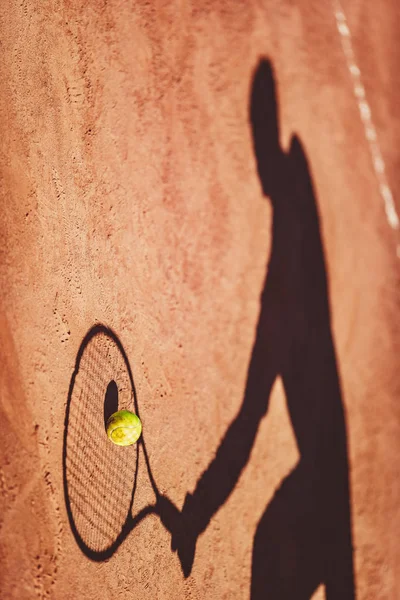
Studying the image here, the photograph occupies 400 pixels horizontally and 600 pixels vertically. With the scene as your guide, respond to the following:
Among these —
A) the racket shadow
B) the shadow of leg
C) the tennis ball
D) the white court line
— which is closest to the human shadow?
the shadow of leg

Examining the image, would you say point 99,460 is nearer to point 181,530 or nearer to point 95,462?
point 95,462

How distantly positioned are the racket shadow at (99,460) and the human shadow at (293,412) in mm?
462

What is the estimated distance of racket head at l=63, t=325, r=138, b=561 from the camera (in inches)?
130

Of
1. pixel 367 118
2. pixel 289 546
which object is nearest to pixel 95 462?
pixel 289 546

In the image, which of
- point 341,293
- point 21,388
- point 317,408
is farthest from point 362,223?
point 21,388

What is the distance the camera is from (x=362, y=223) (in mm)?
5441

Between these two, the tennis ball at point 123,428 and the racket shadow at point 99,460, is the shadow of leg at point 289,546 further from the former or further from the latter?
the tennis ball at point 123,428

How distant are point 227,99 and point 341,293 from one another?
2.44 meters

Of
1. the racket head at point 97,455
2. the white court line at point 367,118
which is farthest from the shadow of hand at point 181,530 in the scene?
the white court line at point 367,118

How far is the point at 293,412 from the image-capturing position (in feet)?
14.6

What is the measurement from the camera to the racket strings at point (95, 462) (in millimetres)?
3316

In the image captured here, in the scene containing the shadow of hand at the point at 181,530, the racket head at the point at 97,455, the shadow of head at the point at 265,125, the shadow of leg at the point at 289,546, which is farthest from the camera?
the shadow of head at the point at 265,125

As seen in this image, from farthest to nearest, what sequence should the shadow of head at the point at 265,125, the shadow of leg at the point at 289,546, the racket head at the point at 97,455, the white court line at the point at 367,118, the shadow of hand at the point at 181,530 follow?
the white court line at the point at 367,118 < the shadow of head at the point at 265,125 < the shadow of leg at the point at 289,546 < the shadow of hand at the point at 181,530 < the racket head at the point at 97,455

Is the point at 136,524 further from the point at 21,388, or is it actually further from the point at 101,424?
the point at 21,388
